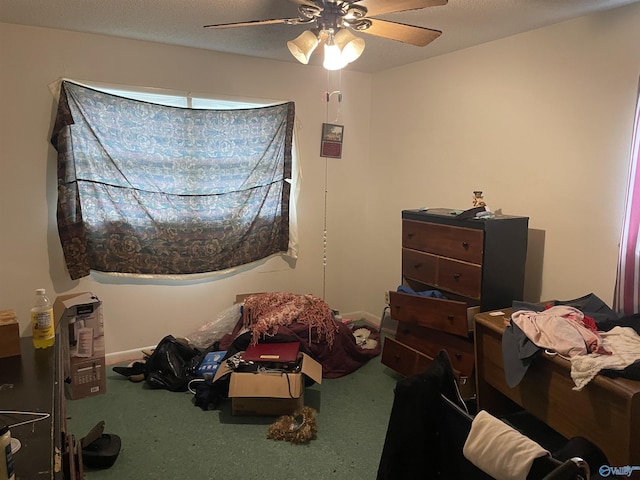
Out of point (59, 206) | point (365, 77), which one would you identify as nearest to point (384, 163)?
point (365, 77)

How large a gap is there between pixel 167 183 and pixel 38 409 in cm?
216

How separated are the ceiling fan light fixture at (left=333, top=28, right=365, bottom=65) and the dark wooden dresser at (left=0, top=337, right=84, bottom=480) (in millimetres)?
1682

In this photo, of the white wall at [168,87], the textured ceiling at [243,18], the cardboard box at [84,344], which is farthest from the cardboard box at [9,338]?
the textured ceiling at [243,18]

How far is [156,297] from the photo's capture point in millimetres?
3328

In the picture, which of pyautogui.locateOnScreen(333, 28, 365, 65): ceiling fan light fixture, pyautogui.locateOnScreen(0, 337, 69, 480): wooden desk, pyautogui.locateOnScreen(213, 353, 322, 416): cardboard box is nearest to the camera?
pyautogui.locateOnScreen(0, 337, 69, 480): wooden desk

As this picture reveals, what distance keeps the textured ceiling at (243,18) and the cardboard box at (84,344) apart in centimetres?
165

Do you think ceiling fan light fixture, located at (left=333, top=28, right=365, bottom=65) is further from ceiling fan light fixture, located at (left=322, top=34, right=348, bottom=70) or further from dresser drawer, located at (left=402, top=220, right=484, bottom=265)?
dresser drawer, located at (left=402, top=220, right=484, bottom=265)

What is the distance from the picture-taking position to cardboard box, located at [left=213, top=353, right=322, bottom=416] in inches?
98.4

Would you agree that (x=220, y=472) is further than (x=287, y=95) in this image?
No

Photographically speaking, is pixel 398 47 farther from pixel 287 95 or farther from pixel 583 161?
pixel 583 161

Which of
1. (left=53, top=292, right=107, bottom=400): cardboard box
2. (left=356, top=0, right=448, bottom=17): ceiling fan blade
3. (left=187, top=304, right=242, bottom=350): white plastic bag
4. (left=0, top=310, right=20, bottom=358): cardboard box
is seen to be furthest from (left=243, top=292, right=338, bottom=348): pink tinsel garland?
(left=356, top=0, right=448, bottom=17): ceiling fan blade

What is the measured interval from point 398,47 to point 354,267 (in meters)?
1.93

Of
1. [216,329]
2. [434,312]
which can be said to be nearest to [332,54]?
[434,312]

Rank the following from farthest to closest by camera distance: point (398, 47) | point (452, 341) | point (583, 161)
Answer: point (398, 47) < point (452, 341) < point (583, 161)
